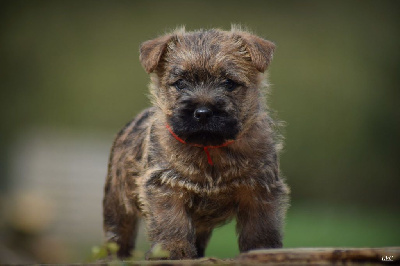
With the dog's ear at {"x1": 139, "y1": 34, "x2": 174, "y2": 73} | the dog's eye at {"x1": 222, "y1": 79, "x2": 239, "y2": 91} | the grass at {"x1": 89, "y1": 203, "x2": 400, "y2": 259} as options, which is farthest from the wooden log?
the grass at {"x1": 89, "y1": 203, "x2": 400, "y2": 259}

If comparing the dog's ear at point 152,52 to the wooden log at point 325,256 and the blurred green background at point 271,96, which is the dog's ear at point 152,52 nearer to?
the wooden log at point 325,256

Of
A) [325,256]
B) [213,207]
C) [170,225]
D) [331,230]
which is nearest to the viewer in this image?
[325,256]

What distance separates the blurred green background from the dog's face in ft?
24.7

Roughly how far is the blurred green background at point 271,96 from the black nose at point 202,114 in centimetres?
811

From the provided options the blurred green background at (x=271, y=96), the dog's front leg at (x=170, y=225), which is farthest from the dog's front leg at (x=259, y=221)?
the blurred green background at (x=271, y=96)

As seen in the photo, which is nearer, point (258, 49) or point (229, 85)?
point (229, 85)

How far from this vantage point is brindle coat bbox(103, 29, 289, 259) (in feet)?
14.6

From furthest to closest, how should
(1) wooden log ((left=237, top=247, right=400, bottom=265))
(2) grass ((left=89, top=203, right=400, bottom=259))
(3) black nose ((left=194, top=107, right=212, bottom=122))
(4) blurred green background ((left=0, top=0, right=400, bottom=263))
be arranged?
(4) blurred green background ((left=0, top=0, right=400, bottom=263)) < (2) grass ((left=89, top=203, right=400, bottom=259)) < (3) black nose ((left=194, top=107, right=212, bottom=122)) < (1) wooden log ((left=237, top=247, right=400, bottom=265))

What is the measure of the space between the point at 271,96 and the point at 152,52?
8.20 metres

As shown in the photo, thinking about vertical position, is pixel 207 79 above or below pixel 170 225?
above

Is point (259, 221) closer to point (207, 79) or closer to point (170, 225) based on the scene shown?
point (170, 225)

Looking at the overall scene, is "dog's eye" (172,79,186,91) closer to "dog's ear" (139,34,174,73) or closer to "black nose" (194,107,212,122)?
"dog's ear" (139,34,174,73)

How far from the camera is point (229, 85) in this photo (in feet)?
15.3

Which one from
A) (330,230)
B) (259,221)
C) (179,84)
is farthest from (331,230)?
(179,84)
